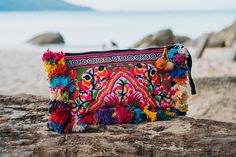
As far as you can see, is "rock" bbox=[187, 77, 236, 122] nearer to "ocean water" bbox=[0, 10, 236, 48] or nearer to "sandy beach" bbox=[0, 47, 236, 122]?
"sandy beach" bbox=[0, 47, 236, 122]

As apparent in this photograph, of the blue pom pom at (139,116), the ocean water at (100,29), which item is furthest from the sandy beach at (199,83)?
the ocean water at (100,29)

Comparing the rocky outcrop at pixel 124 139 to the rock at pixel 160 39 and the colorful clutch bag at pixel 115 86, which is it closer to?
the colorful clutch bag at pixel 115 86

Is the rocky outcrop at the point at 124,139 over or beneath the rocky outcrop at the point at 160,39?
beneath

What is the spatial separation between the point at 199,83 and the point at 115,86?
3.25 metres

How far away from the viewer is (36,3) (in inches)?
4353

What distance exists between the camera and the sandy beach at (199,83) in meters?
6.18

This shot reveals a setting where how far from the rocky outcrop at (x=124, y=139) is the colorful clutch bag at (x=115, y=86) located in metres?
0.09

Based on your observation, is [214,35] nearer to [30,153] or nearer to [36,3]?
[30,153]

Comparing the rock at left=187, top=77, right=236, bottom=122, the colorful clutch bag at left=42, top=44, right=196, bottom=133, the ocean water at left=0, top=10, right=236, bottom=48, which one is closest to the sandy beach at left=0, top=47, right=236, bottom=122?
the rock at left=187, top=77, right=236, bottom=122

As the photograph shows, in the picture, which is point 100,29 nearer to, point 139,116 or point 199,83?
point 199,83

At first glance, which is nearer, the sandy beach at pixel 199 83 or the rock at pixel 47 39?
the sandy beach at pixel 199 83

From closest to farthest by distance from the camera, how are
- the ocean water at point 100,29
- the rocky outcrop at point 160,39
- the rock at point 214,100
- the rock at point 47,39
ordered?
the rock at point 214,100, the rocky outcrop at point 160,39, the rock at point 47,39, the ocean water at point 100,29

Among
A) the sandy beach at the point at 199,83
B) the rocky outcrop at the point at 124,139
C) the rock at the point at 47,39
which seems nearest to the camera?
the rocky outcrop at the point at 124,139

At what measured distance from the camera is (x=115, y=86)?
357cm
